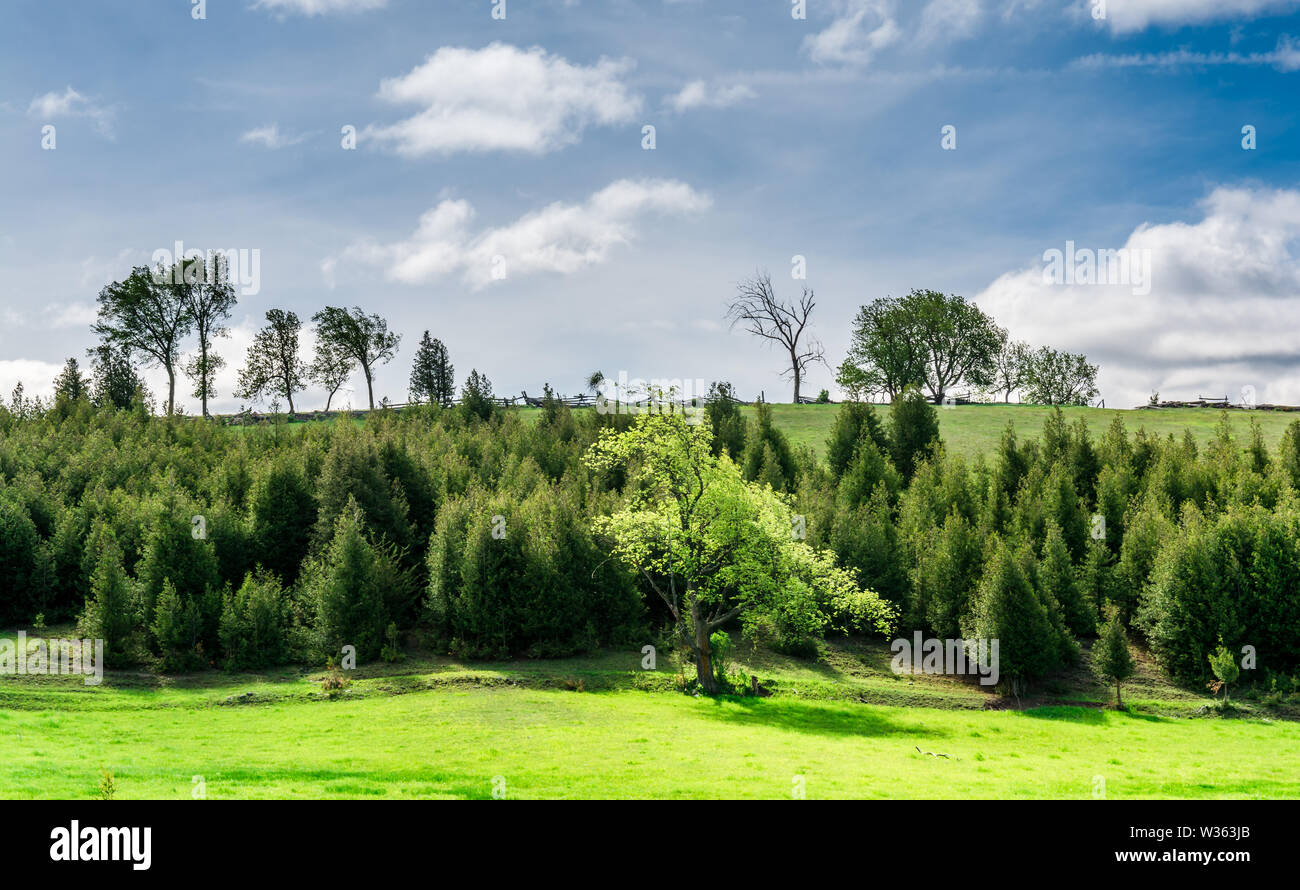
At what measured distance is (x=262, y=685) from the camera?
117 feet

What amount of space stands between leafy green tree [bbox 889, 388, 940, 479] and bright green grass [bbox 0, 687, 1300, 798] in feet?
126

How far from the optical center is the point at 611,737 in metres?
24.7

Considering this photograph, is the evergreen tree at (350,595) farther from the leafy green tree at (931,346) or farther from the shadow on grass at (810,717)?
the leafy green tree at (931,346)

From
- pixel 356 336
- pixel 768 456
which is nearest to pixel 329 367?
pixel 356 336

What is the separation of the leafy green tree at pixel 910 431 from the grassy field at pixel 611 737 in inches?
1280

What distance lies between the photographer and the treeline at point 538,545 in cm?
4062

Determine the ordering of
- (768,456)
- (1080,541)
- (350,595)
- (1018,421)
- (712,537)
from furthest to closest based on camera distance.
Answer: (1018,421)
(768,456)
(1080,541)
(350,595)
(712,537)

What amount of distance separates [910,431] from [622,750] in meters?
57.6

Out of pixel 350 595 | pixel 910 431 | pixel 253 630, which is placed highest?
pixel 910 431

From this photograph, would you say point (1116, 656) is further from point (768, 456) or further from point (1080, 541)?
point (768, 456)
